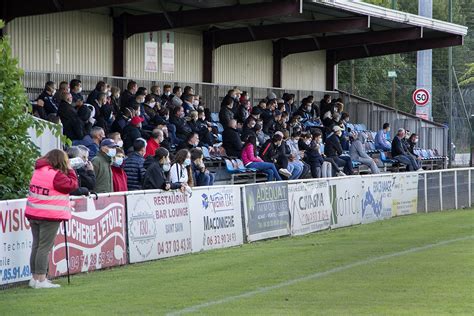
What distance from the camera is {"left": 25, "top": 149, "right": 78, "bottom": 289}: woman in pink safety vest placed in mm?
14320

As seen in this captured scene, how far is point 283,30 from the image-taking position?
122 ft

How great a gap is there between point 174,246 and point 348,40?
24.1 metres

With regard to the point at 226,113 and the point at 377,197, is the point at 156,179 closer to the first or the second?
the point at 377,197

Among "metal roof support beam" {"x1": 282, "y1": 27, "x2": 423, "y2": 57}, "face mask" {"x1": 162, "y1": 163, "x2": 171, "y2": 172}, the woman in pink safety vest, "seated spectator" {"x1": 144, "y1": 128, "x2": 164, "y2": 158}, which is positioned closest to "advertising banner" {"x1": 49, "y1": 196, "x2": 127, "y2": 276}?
the woman in pink safety vest

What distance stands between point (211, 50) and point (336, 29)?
13.3 ft

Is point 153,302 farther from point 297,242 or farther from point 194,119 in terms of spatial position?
point 194,119

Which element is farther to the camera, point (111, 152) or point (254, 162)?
point (254, 162)

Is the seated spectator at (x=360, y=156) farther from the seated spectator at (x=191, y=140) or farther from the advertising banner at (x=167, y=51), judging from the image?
the seated spectator at (x=191, y=140)

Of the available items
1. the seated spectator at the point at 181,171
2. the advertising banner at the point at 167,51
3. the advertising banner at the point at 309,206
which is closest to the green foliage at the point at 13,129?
the seated spectator at the point at 181,171

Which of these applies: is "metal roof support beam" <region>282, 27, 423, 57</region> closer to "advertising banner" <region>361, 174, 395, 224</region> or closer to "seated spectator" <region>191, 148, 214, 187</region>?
"advertising banner" <region>361, 174, 395, 224</region>

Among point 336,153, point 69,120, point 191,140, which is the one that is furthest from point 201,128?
point 69,120

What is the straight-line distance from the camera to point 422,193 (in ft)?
104

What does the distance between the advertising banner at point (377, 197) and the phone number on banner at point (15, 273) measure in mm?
13721

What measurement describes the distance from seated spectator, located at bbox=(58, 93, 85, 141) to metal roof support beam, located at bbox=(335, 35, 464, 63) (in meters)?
22.2
